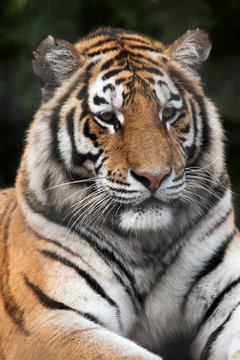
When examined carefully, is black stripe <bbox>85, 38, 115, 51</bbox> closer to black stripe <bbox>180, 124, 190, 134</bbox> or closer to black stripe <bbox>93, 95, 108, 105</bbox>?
black stripe <bbox>93, 95, 108, 105</bbox>

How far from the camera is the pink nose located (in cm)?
161

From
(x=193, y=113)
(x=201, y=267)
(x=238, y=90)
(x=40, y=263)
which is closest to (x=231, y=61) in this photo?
(x=238, y=90)

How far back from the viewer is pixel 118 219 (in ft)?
5.77

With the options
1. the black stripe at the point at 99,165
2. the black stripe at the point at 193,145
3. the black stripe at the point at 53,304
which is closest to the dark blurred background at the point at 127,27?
the black stripe at the point at 193,145

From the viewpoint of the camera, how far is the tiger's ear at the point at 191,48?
190cm

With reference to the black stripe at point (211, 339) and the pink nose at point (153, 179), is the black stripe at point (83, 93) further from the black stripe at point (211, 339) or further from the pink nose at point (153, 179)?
the black stripe at point (211, 339)

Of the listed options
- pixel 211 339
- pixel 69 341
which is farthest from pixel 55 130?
pixel 211 339

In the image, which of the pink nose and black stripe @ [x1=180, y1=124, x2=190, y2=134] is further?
black stripe @ [x1=180, y1=124, x2=190, y2=134]

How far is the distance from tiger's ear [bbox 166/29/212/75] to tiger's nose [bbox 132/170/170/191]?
1.42 feet

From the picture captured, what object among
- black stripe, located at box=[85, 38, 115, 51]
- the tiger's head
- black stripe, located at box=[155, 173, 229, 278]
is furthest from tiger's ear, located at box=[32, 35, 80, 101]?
black stripe, located at box=[155, 173, 229, 278]

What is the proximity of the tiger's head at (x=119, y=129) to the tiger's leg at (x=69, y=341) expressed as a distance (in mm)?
267

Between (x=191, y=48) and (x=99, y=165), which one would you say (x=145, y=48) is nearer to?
(x=191, y=48)

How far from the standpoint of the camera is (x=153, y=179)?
1.61 metres

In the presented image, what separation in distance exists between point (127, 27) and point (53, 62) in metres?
1.37
